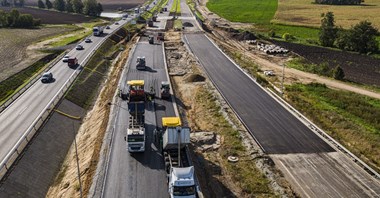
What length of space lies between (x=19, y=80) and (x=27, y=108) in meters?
19.5

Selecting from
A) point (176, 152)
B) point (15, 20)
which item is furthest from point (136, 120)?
point (15, 20)

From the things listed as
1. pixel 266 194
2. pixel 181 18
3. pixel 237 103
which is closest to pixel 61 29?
pixel 181 18

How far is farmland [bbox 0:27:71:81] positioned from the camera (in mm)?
73556

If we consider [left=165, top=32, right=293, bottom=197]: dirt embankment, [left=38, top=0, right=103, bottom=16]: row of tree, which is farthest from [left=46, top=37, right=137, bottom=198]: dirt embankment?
[left=38, top=0, right=103, bottom=16]: row of tree

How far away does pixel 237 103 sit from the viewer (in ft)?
169

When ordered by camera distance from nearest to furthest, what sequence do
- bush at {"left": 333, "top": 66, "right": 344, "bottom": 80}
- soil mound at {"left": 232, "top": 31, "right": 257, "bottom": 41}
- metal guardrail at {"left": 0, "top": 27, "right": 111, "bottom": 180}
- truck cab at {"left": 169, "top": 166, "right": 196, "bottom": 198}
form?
truck cab at {"left": 169, "top": 166, "right": 196, "bottom": 198}
metal guardrail at {"left": 0, "top": 27, "right": 111, "bottom": 180}
bush at {"left": 333, "top": 66, "right": 344, "bottom": 80}
soil mound at {"left": 232, "top": 31, "right": 257, "bottom": 41}

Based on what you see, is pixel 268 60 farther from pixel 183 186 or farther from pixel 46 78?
pixel 183 186

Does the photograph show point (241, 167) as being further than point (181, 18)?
No

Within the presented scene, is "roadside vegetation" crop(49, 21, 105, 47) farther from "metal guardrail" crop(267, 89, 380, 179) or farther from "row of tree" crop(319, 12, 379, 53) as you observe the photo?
"row of tree" crop(319, 12, 379, 53)

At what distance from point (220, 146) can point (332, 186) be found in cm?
1243

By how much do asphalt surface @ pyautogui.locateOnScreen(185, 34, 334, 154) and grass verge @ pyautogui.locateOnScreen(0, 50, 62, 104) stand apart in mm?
34525

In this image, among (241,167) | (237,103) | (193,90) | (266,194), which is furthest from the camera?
(193,90)

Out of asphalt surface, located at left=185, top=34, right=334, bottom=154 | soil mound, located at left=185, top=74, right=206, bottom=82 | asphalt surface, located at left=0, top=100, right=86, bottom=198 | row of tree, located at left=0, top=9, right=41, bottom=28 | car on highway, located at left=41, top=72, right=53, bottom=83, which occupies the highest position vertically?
row of tree, located at left=0, top=9, right=41, bottom=28

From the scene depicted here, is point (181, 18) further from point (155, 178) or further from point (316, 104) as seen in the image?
point (155, 178)
